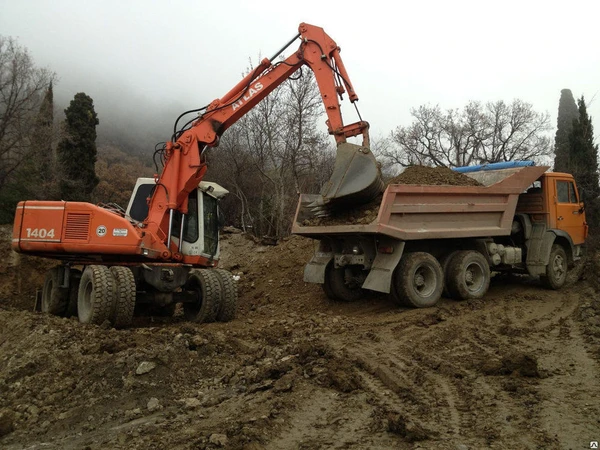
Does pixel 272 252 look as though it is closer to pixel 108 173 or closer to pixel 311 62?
pixel 311 62

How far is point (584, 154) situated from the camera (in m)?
28.4

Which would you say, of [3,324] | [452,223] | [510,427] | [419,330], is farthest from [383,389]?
[3,324]

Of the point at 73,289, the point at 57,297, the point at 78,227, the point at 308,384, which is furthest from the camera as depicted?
the point at 73,289

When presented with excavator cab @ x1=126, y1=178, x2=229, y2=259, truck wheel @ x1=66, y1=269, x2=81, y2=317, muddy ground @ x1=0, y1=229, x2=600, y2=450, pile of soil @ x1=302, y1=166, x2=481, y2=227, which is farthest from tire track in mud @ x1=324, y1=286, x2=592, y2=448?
truck wheel @ x1=66, y1=269, x2=81, y2=317

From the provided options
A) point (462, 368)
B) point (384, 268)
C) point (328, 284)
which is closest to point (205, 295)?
point (328, 284)

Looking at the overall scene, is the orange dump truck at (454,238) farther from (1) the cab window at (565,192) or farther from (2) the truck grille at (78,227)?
(2) the truck grille at (78,227)

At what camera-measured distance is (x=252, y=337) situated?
6953 millimetres

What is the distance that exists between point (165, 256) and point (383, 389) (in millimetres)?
5032

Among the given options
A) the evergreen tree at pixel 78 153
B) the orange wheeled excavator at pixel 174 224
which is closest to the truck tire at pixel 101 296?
the orange wheeled excavator at pixel 174 224

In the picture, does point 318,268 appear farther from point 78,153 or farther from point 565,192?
point 78,153

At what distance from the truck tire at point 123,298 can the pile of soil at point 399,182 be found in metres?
3.20

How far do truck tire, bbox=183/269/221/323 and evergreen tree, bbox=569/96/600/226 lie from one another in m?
23.2

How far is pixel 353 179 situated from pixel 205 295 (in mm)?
3025

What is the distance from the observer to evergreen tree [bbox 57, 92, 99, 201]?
2320cm
